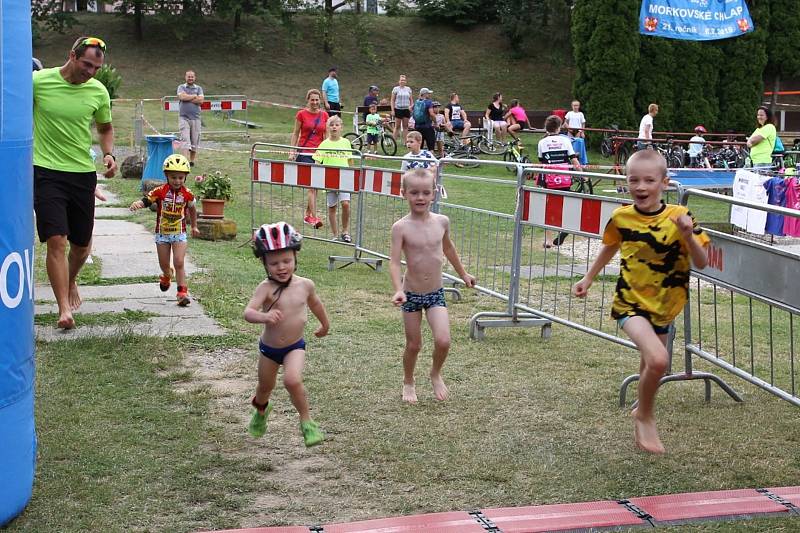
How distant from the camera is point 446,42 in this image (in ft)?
173

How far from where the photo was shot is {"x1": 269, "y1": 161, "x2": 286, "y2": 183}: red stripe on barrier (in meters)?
13.4

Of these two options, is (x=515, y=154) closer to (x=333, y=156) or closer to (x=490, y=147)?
(x=490, y=147)

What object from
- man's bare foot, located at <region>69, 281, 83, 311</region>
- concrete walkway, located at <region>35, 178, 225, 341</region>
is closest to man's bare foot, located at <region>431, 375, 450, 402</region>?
concrete walkway, located at <region>35, 178, 225, 341</region>

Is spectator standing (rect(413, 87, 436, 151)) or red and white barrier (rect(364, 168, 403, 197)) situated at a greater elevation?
spectator standing (rect(413, 87, 436, 151))

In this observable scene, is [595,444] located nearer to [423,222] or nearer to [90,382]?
[423,222]

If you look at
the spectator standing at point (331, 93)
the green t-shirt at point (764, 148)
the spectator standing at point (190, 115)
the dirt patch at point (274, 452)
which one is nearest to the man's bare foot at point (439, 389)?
the dirt patch at point (274, 452)

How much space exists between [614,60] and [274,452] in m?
30.7

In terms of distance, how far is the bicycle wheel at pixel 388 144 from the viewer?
27.2 metres

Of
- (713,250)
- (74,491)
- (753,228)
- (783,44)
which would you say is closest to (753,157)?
(753,228)

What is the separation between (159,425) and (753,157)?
51.7 feet

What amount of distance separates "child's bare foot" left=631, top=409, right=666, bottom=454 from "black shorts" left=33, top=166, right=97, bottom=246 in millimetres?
4480

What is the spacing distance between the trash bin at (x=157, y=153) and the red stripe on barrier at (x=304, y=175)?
17.9 feet

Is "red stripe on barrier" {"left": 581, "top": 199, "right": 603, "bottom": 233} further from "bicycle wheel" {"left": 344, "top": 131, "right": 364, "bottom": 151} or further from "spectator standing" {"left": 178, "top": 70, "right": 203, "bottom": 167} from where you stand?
"bicycle wheel" {"left": 344, "top": 131, "right": 364, "bottom": 151}

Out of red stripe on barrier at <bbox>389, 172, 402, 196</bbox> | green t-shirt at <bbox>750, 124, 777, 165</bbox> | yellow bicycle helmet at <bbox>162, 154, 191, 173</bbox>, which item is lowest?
red stripe on barrier at <bbox>389, 172, 402, 196</bbox>
